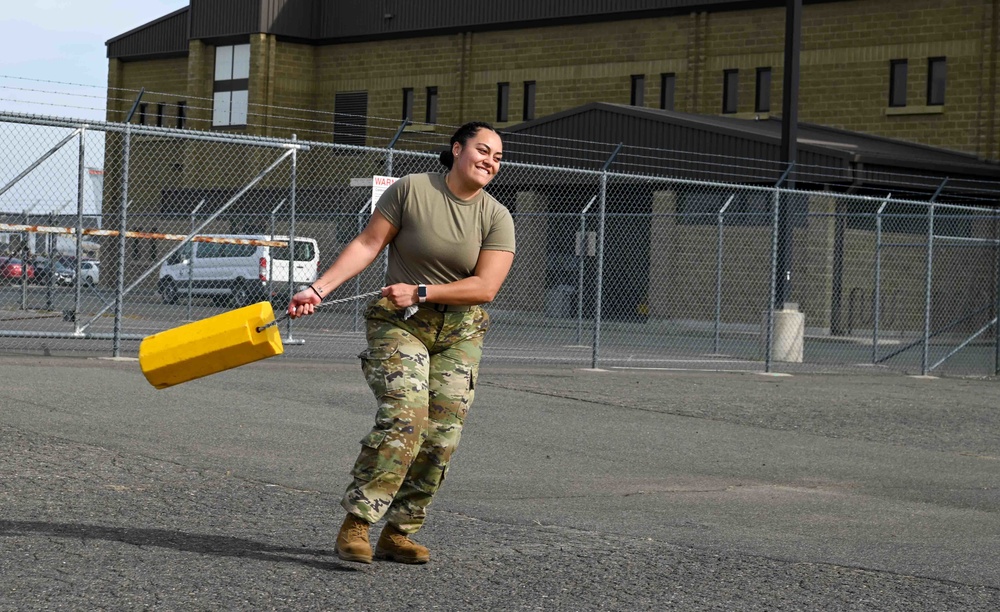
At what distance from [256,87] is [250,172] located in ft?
8.72

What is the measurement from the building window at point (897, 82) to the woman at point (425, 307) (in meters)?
29.7

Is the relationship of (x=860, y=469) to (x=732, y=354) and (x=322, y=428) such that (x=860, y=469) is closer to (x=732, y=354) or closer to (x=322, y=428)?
(x=322, y=428)

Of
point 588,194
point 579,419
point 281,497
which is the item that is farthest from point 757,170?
point 281,497

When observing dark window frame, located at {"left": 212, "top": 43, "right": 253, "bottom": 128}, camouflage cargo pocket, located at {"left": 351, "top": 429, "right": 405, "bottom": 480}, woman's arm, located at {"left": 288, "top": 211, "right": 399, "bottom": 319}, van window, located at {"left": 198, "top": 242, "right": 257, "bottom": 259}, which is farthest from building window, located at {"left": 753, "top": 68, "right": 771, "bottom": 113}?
camouflage cargo pocket, located at {"left": 351, "top": 429, "right": 405, "bottom": 480}

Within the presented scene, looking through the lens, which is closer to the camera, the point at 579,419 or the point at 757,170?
the point at 579,419

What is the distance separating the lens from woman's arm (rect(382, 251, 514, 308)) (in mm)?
5227

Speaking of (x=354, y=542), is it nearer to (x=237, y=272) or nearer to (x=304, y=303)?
(x=304, y=303)

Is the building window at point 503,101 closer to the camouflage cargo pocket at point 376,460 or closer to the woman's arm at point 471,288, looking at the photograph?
the woman's arm at point 471,288

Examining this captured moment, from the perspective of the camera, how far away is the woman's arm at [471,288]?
5.23 meters

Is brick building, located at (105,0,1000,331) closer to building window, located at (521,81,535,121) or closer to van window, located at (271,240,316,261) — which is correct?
building window, located at (521,81,535,121)

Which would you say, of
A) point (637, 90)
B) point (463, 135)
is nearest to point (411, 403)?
point (463, 135)

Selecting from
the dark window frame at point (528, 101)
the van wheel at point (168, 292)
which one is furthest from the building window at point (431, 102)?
the van wheel at point (168, 292)

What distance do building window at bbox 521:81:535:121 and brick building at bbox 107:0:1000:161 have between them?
0.17 ft

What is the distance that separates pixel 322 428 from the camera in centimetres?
954
